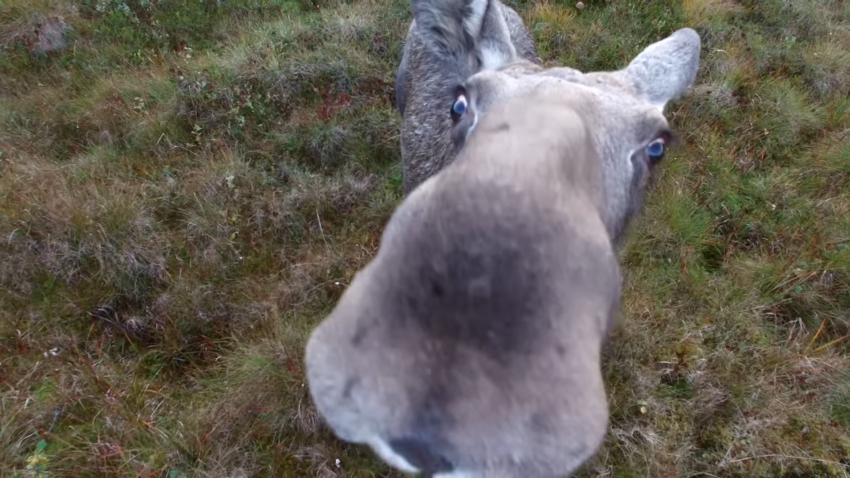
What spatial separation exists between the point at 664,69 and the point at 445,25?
1.64 meters

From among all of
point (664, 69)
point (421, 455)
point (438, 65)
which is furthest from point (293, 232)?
point (421, 455)

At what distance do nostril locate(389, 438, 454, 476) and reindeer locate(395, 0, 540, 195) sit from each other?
6.85ft

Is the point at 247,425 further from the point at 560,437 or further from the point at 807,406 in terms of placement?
the point at 807,406

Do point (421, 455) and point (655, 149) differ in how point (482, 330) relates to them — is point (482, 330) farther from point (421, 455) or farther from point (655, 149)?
point (655, 149)

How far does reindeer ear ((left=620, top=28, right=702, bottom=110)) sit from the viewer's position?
12.2 feet

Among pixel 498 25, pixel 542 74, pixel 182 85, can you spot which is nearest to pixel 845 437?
pixel 542 74

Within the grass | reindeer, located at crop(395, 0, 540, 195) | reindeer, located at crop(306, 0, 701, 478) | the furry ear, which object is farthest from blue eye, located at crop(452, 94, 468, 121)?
the grass

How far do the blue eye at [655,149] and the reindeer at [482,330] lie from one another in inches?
44.8

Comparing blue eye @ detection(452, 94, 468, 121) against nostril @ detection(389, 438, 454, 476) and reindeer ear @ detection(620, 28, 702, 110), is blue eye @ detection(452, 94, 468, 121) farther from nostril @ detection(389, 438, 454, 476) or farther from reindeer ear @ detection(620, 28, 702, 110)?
nostril @ detection(389, 438, 454, 476)

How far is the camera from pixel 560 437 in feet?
5.10

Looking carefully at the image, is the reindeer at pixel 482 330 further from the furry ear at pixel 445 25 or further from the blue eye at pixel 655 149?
the furry ear at pixel 445 25

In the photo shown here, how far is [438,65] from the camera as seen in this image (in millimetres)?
5551

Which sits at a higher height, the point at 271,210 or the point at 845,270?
the point at 271,210

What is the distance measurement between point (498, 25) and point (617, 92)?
104 centimetres
